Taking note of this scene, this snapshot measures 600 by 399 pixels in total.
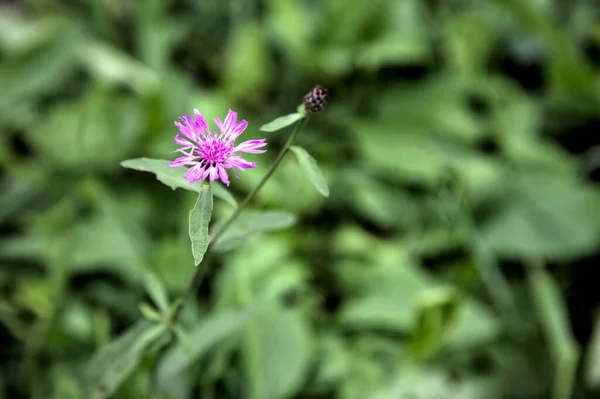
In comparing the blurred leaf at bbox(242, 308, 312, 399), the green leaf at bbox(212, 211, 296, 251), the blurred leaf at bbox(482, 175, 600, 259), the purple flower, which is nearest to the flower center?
the purple flower

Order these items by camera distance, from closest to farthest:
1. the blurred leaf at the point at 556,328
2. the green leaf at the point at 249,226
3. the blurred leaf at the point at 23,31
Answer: the green leaf at the point at 249,226 < the blurred leaf at the point at 556,328 < the blurred leaf at the point at 23,31

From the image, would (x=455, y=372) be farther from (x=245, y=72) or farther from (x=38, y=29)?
(x=38, y=29)

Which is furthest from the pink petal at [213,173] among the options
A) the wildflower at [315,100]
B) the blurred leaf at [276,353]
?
the blurred leaf at [276,353]

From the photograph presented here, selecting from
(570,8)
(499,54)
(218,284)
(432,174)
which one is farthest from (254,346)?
(570,8)

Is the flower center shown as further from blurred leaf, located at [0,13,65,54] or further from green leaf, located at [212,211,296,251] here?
blurred leaf, located at [0,13,65,54]

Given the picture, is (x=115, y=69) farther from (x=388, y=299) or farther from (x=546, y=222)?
(x=546, y=222)

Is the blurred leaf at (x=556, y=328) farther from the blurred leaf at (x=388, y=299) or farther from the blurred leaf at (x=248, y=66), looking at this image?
the blurred leaf at (x=248, y=66)
